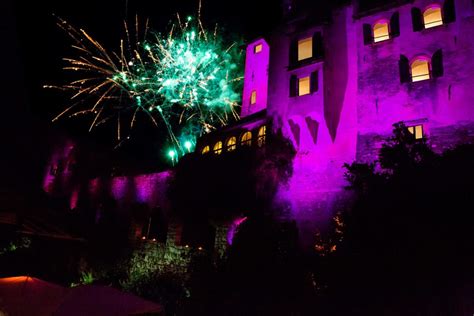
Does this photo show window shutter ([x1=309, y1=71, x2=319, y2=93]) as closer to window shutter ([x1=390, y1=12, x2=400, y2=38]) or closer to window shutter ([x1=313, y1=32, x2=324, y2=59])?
window shutter ([x1=313, y1=32, x2=324, y2=59])

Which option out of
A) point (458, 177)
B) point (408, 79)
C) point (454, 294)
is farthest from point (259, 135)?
point (454, 294)

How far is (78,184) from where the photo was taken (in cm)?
2514

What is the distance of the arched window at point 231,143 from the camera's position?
17.7 meters

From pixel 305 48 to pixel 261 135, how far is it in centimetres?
459

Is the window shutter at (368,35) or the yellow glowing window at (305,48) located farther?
the yellow glowing window at (305,48)

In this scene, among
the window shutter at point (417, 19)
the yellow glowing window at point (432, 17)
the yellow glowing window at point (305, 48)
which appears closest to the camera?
the yellow glowing window at point (432, 17)

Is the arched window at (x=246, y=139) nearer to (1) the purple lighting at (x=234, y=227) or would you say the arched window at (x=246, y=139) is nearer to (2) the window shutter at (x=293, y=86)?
(2) the window shutter at (x=293, y=86)

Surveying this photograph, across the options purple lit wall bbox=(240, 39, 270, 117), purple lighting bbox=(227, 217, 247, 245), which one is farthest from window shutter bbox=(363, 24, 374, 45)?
purple lighting bbox=(227, 217, 247, 245)

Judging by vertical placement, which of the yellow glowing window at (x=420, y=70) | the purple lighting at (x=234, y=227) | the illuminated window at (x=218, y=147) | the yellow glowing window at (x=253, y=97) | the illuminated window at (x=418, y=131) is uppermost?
the yellow glowing window at (x=253, y=97)

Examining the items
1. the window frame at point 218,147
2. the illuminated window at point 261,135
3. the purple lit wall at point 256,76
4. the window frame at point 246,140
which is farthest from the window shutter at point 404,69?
the window frame at point 218,147

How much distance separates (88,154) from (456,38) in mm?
23942

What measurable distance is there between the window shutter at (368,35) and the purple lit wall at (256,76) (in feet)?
22.8

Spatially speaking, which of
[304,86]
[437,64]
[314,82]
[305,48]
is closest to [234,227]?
[304,86]

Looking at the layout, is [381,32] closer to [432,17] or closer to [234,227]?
[432,17]
